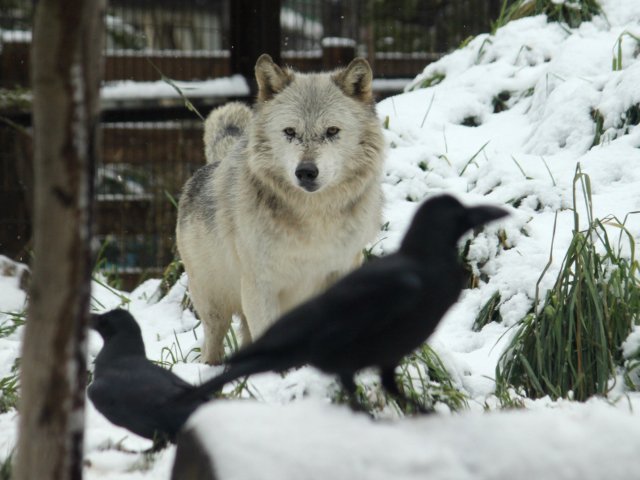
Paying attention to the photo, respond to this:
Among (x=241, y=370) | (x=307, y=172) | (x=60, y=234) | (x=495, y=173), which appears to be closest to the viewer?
(x=60, y=234)

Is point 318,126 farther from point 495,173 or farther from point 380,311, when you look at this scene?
point 380,311

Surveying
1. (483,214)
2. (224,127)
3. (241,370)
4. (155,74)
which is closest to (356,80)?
(224,127)

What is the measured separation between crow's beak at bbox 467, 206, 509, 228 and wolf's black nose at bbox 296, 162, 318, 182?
7.16ft

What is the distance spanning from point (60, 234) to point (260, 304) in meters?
2.74

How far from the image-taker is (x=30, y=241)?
761cm

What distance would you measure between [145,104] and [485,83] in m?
2.80

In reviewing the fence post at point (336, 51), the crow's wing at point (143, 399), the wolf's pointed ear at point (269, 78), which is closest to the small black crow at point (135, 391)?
the crow's wing at point (143, 399)

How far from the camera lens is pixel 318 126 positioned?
15.4 ft

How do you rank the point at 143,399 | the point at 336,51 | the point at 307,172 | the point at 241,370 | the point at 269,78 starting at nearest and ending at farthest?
the point at 241,370
the point at 143,399
the point at 307,172
the point at 269,78
the point at 336,51

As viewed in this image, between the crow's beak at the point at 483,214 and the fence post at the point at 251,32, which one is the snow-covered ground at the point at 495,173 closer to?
the fence post at the point at 251,32

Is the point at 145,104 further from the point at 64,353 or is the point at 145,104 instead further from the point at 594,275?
the point at 64,353

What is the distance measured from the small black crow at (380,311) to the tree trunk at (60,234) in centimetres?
37

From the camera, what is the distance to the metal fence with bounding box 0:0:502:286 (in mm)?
7719

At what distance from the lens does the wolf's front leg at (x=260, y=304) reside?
188 inches
